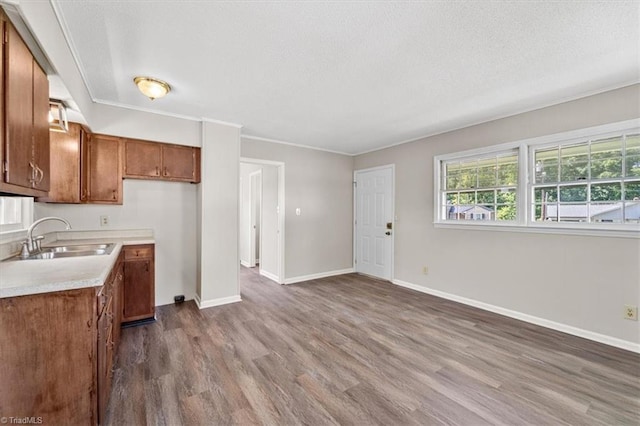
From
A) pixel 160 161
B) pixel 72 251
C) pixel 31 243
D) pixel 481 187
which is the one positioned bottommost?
pixel 72 251

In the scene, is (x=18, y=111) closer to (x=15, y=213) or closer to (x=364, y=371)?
(x=15, y=213)

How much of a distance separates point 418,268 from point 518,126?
2384 millimetres

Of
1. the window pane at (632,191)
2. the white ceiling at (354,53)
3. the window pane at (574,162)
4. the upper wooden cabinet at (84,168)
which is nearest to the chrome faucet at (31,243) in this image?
the upper wooden cabinet at (84,168)

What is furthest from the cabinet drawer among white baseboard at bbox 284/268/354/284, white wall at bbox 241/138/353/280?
white baseboard at bbox 284/268/354/284

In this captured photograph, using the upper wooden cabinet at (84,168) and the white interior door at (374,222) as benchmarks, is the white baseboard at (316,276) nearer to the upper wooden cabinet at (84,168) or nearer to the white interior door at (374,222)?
the white interior door at (374,222)

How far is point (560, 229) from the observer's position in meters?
3.00

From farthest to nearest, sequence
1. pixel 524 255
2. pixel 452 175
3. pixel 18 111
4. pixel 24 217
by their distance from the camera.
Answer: pixel 452 175
pixel 524 255
pixel 24 217
pixel 18 111

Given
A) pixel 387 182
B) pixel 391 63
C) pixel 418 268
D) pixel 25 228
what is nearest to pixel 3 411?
pixel 25 228

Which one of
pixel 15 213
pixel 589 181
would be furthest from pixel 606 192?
pixel 15 213

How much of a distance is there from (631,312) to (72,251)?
204 inches

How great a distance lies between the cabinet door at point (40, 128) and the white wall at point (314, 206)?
2719mm

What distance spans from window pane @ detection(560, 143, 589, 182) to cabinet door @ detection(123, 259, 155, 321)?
15.6 feet

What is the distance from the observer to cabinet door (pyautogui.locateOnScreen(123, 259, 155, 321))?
10.0 ft

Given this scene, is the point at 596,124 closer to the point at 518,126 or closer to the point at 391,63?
the point at 518,126
